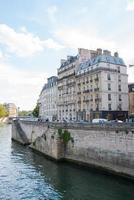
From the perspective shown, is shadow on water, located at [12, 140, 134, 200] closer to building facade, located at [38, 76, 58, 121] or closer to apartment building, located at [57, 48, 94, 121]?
apartment building, located at [57, 48, 94, 121]

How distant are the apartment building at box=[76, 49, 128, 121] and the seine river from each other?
2527 centimetres

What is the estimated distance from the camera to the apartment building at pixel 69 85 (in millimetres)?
72688

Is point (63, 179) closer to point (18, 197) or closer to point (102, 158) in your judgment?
point (102, 158)

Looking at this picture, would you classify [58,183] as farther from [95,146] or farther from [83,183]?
[95,146]

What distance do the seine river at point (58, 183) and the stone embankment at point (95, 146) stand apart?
1.49 meters

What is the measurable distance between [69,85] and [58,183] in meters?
46.2

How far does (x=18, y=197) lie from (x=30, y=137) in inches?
1543

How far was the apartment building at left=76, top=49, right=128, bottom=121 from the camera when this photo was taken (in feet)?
203

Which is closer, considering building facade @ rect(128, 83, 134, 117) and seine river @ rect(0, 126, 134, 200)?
seine river @ rect(0, 126, 134, 200)

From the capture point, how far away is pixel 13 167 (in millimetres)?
Result: 38000

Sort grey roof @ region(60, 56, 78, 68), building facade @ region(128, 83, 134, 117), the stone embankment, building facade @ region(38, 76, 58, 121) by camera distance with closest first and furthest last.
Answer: the stone embankment, building facade @ region(128, 83, 134, 117), grey roof @ region(60, 56, 78, 68), building facade @ region(38, 76, 58, 121)

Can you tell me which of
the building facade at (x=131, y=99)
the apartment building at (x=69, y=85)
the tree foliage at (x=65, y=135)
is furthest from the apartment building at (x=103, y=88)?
the tree foliage at (x=65, y=135)

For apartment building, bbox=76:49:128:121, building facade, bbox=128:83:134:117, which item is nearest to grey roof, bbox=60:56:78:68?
apartment building, bbox=76:49:128:121

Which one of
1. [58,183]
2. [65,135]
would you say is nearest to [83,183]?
[58,183]
